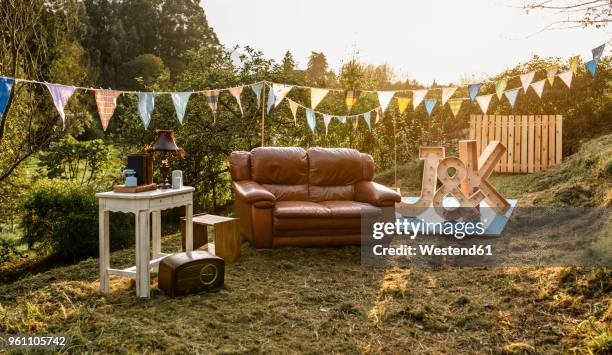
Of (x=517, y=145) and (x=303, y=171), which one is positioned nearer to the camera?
(x=303, y=171)

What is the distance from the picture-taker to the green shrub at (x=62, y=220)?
5.06 m

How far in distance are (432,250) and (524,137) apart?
4.80 meters

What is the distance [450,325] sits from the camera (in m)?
2.77

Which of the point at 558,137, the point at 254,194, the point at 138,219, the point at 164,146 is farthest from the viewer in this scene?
the point at 558,137

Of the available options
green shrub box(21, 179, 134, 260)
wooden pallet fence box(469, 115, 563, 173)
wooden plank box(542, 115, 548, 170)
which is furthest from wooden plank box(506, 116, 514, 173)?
green shrub box(21, 179, 134, 260)

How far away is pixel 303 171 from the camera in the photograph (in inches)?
202

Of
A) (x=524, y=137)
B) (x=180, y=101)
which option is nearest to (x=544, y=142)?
(x=524, y=137)

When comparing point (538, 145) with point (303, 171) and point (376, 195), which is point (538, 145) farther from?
point (303, 171)

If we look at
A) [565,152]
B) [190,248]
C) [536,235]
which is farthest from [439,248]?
[565,152]

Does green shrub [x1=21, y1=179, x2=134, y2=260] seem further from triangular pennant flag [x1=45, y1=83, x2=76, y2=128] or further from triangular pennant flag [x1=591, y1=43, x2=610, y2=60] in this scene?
triangular pennant flag [x1=591, y1=43, x2=610, y2=60]

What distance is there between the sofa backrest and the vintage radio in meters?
1.64

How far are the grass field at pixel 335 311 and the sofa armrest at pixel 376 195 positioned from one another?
2.59 feet

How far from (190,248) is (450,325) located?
2.05m

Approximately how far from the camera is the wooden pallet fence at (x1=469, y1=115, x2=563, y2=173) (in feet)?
26.9
